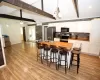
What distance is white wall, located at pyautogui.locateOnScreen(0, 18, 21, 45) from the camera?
283 inches

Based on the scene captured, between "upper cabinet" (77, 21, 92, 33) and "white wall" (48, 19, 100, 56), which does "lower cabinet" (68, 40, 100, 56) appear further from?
"upper cabinet" (77, 21, 92, 33)

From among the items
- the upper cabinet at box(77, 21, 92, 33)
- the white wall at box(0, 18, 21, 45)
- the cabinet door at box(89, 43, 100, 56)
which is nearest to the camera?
the cabinet door at box(89, 43, 100, 56)

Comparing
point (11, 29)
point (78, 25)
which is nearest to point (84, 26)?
point (78, 25)

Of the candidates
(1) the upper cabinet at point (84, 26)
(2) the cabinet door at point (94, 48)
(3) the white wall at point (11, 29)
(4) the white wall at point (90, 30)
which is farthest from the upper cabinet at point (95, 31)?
(3) the white wall at point (11, 29)

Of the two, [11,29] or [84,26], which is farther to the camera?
[11,29]

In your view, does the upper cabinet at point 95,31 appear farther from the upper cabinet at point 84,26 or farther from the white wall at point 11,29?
the white wall at point 11,29

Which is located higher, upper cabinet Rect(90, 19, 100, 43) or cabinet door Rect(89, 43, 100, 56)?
upper cabinet Rect(90, 19, 100, 43)

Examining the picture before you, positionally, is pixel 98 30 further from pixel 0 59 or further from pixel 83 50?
pixel 0 59

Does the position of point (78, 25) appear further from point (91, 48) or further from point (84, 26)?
point (91, 48)

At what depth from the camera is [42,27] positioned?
785 centimetres

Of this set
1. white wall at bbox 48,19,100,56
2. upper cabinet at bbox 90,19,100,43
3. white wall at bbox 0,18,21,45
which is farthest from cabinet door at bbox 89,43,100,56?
white wall at bbox 0,18,21,45

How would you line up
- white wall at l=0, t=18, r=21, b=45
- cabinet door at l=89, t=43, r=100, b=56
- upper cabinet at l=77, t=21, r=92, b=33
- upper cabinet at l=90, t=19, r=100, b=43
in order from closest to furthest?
1. upper cabinet at l=90, t=19, r=100, b=43
2. cabinet door at l=89, t=43, r=100, b=56
3. upper cabinet at l=77, t=21, r=92, b=33
4. white wall at l=0, t=18, r=21, b=45

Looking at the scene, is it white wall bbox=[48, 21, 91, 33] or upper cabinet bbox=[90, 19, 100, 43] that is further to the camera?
white wall bbox=[48, 21, 91, 33]

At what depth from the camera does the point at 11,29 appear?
783cm
